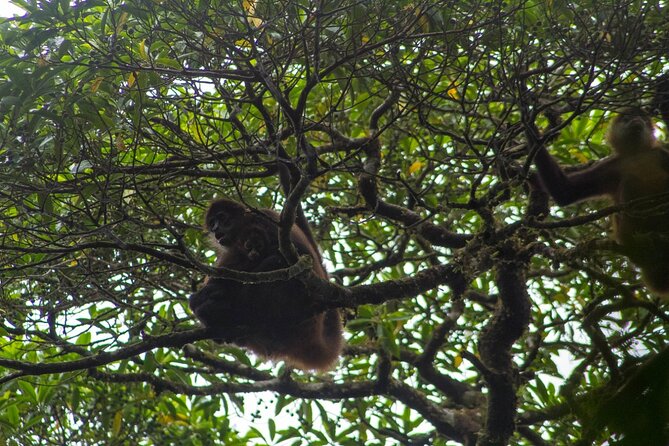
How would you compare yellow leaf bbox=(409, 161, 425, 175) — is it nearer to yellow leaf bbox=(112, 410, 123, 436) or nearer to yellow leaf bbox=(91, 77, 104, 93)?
yellow leaf bbox=(91, 77, 104, 93)

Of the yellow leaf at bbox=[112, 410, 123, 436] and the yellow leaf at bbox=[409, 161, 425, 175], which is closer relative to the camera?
the yellow leaf at bbox=[409, 161, 425, 175]

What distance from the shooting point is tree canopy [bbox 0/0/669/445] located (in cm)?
404

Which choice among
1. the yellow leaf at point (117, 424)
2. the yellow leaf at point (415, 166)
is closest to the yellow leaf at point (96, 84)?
the yellow leaf at point (415, 166)

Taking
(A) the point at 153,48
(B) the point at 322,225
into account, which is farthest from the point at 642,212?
(B) the point at 322,225

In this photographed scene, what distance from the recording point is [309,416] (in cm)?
727

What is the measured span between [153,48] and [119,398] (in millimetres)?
4230

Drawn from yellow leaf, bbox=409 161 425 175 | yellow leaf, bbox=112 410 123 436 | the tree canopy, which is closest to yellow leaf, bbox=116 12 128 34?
the tree canopy

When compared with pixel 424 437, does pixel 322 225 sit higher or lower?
higher

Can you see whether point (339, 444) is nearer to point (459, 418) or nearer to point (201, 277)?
point (459, 418)

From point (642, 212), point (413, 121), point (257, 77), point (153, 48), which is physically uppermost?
point (413, 121)

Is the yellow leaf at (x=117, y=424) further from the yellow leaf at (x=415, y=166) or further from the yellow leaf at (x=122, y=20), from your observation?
the yellow leaf at (x=122, y=20)

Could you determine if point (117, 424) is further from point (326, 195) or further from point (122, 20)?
point (122, 20)

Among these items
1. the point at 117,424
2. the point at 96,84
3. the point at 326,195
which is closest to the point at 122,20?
the point at 96,84

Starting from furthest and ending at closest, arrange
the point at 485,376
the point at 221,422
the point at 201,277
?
the point at 221,422 → the point at 201,277 → the point at 485,376
